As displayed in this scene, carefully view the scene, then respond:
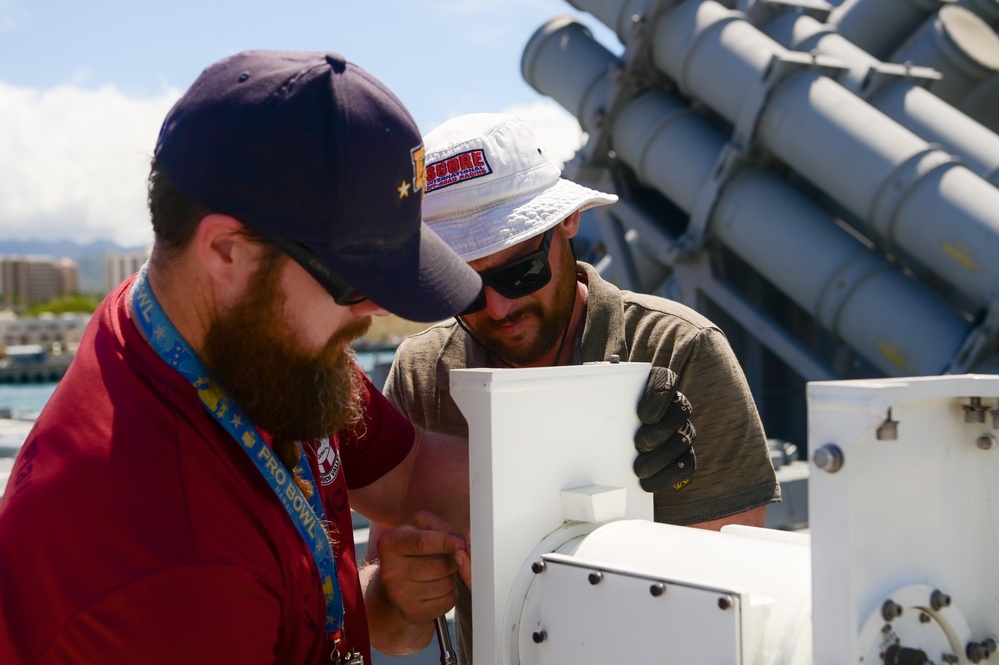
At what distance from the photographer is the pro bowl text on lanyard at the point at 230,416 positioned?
1.44 metres

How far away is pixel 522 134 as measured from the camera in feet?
7.31

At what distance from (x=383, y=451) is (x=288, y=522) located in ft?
1.83

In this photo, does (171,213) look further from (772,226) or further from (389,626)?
(772,226)

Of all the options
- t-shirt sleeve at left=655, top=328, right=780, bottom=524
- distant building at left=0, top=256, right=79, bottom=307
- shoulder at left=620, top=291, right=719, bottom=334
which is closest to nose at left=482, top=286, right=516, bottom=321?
shoulder at left=620, top=291, right=719, bottom=334

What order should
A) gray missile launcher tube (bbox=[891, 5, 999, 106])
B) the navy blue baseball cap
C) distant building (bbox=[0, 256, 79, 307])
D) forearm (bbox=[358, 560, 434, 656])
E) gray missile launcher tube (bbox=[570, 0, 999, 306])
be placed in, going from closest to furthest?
the navy blue baseball cap
forearm (bbox=[358, 560, 434, 656])
gray missile launcher tube (bbox=[570, 0, 999, 306])
gray missile launcher tube (bbox=[891, 5, 999, 106])
distant building (bbox=[0, 256, 79, 307])

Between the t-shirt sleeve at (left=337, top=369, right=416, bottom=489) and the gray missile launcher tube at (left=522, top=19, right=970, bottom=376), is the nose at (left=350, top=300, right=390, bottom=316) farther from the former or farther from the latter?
the gray missile launcher tube at (left=522, top=19, right=970, bottom=376)

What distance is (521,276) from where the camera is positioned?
2.20 metres

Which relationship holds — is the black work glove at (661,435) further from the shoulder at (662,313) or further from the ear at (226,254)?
the ear at (226,254)

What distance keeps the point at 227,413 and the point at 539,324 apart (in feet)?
3.25

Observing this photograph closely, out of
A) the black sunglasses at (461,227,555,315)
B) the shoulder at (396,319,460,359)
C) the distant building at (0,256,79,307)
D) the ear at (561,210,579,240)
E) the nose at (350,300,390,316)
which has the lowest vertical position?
the distant building at (0,256,79,307)

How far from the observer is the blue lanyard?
1.44 metres

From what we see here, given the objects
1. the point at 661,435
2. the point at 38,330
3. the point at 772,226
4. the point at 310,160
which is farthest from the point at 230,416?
the point at 38,330

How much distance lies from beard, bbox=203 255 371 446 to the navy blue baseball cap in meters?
0.10

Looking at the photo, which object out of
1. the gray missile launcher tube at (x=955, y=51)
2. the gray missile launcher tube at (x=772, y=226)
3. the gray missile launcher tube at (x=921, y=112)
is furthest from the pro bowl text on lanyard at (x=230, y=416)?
the gray missile launcher tube at (x=955, y=51)
